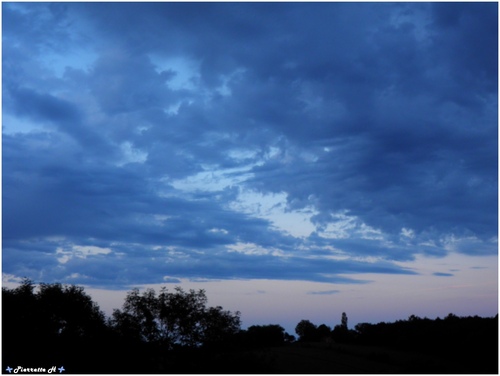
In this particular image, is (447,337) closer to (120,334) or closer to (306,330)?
(306,330)

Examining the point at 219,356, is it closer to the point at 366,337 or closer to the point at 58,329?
the point at 58,329

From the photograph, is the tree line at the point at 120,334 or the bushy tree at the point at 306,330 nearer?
the tree line at the point at 120,334

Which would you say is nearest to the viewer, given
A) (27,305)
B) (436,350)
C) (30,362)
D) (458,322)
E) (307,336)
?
(30,362)

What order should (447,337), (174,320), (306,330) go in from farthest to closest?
(306,330), (447,337), (174,320)

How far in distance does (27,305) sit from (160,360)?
48.6 ft

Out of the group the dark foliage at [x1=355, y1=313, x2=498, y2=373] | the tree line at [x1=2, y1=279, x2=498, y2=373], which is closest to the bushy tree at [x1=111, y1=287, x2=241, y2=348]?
the tree line at [x1=2, y1=279, x2=498, y2=373]

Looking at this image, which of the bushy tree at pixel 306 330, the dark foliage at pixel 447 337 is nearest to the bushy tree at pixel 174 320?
the dark foliage at pixel 447 337

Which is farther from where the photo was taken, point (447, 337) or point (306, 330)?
point (306, 330)

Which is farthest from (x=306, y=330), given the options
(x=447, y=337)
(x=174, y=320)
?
(x=174, y=320)

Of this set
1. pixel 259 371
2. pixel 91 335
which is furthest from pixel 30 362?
pixel 259 371

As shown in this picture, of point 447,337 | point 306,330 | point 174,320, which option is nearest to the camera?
point 174,320

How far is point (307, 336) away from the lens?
102m

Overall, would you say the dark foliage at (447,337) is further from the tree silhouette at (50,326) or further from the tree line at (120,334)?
the tree silhouette at (50,326)

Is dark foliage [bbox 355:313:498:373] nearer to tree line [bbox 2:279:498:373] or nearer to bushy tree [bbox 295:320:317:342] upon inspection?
bushy tree [bbox 295:320:317:342]
